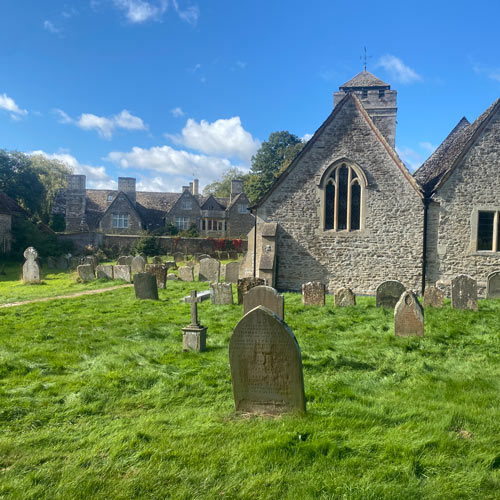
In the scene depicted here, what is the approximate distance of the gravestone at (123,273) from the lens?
18047mm

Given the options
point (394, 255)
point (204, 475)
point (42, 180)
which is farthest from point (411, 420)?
point (42, 180)

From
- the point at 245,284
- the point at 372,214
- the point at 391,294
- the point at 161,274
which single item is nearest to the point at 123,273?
the point at 161,274

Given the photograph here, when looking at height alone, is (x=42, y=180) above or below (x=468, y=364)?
above

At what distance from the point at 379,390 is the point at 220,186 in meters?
65.6

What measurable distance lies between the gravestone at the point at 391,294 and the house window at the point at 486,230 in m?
6.08

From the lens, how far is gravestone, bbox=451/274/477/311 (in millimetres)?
10633

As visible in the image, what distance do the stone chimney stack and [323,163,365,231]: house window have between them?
106ft

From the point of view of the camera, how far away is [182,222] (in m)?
45.0

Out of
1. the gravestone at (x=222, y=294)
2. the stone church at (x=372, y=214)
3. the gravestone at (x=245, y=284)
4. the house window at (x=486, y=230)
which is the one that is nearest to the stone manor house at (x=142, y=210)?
the stone church at (x=372, y=214)

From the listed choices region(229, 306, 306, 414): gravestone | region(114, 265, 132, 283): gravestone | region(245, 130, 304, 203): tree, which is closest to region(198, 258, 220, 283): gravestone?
region(114, 265, 132, 283): gravestone

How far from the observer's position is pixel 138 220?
42656 millimetres

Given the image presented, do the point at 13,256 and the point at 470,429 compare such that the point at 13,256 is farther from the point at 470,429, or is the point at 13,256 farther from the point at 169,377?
the point at 470,429

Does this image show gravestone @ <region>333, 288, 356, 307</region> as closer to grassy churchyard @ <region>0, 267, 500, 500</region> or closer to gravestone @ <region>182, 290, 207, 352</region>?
grassy churchyard @ <region>0, 267, 500, 500</region>

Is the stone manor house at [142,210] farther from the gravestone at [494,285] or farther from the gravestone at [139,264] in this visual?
the gravestone at [494,285]
